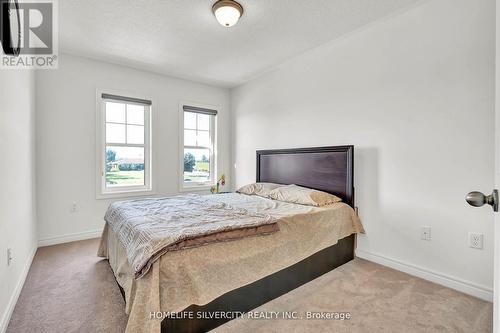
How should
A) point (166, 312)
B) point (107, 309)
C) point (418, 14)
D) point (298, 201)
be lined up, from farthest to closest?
1. point (298, 201)
2. point (418, 14)
3. point (107, 309)
4. point (166, 312)

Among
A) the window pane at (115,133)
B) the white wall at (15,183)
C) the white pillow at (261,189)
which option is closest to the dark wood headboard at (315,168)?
the white pillow at (261,189)

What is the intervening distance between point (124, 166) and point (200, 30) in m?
2.32

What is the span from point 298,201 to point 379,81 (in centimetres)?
153

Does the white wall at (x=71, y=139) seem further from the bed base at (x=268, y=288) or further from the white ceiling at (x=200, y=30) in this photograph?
the bed base at (x=268, y=288)

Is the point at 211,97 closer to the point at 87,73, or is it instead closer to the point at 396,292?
the point at 87,73

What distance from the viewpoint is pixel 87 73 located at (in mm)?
3400

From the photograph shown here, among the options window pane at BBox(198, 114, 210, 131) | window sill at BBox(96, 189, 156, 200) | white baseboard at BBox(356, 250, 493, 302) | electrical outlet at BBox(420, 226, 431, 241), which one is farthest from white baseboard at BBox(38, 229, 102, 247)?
electrical outlet at BBox(420, 226, 431, 241)

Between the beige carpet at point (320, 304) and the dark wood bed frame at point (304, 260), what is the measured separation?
0.28ft

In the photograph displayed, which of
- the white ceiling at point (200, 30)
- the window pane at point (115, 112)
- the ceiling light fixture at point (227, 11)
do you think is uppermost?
the white ceiling at point (200, 30)

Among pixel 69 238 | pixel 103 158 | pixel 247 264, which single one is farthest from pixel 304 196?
pixel 69 238

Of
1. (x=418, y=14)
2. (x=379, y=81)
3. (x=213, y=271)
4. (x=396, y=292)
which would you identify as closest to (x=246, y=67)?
(x=379, y=81)

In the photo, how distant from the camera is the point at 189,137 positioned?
14.5ft

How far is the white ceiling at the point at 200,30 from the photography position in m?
2.27

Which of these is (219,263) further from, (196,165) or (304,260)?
(196,165)
